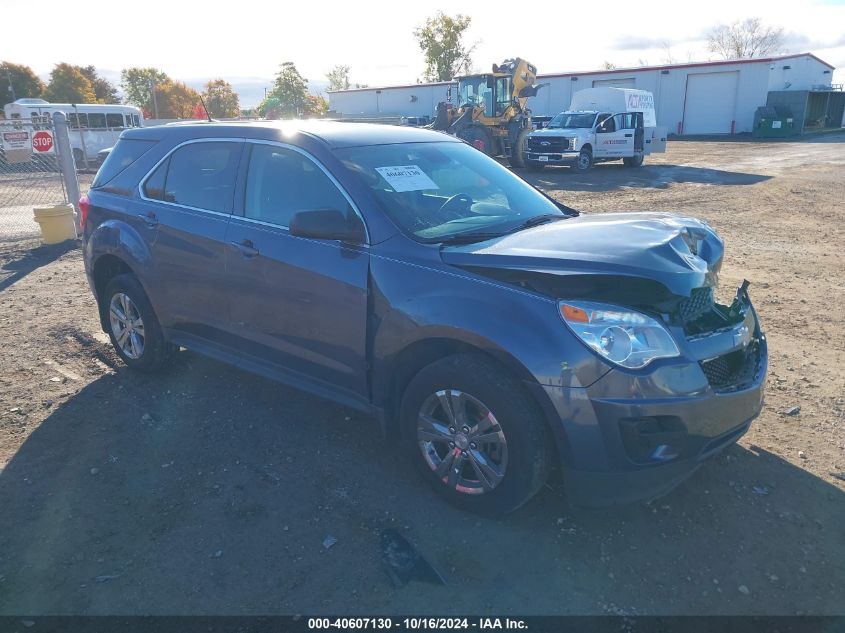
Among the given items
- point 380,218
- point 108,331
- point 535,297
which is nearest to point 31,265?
point 108,331

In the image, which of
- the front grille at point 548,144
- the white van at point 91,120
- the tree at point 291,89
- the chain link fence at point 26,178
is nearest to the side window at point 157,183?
the chain link fence at point 26,178

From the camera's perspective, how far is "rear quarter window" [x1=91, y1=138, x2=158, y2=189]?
493 centimetres

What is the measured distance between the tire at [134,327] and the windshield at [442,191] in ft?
7.02

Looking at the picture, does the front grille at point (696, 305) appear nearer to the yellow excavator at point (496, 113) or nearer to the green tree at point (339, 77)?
the yellow excavator at point (496, 113)

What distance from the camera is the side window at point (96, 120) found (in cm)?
2853

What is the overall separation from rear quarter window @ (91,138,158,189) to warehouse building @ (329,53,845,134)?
40.9m

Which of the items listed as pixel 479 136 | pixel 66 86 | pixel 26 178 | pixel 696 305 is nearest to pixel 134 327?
pixel 696 305

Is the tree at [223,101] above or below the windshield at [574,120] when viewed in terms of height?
above

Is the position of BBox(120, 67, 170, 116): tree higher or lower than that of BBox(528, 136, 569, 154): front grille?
higher

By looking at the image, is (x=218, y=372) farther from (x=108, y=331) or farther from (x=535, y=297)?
(x=535, y=297)

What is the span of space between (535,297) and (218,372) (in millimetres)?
3157

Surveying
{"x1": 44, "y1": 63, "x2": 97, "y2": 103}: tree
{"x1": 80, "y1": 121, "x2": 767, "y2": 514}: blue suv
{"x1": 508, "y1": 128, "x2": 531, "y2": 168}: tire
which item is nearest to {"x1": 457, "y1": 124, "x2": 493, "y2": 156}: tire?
{"x1": 508, "y1": 128, "x2": 531, "y2": 168}: tire

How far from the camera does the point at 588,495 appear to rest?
9.57 ft

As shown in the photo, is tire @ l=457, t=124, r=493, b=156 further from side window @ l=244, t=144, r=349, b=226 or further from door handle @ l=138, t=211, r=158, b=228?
side window @ l=244, t=144, r=349, b=226
